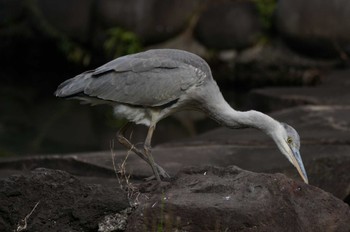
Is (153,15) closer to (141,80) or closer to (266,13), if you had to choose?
(266,13)

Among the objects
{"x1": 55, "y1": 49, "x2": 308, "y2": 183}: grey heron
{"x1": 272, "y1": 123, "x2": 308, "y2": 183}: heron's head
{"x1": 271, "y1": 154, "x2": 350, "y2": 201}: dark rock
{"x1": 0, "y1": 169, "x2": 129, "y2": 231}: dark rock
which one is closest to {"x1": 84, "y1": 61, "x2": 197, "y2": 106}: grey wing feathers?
{"x1": 55, "y1": 49, "x2": 308, "y2": 183}: grey heron

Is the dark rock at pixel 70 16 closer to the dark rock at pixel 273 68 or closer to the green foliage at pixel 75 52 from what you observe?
the green foliage at pixel 75 52

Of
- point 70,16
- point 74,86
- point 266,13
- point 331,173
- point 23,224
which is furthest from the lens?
point 70,16

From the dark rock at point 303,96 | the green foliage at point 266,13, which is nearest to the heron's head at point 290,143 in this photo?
the dark rock at point 303,96

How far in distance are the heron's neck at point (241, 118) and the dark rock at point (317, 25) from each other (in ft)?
20.7

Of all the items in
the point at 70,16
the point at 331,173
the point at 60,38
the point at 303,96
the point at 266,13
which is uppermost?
the point at 331,173

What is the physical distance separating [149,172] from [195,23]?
23.5ft

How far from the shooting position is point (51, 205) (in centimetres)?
472

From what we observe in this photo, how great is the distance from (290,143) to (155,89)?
96 centimetres

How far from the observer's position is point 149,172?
6.73 meters

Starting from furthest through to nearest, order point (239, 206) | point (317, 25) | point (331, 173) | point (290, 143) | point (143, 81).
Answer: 1. point (317, 25)
2. point (331, 173)
3. point (143, 81)
4. point (290, 143)
5. point (239, 206)

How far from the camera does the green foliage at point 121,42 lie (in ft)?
44.5

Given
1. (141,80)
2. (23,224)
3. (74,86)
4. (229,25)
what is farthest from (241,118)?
(229,25)

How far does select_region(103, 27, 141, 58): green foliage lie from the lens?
44.5ft
